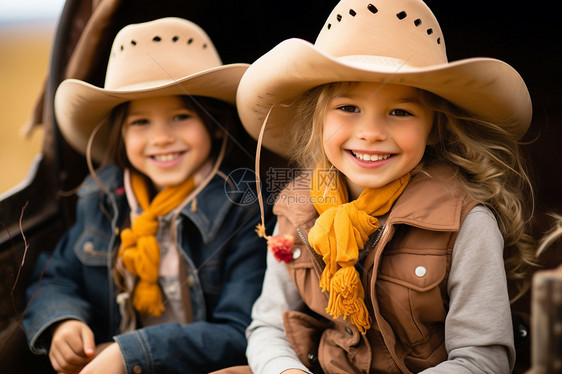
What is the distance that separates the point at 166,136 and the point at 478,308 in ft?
A: 3.35

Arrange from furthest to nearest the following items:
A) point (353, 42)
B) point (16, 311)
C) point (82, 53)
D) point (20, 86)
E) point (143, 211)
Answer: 1. point (20, 86)
2. point (82, 53)
3. point (143, 211)
4. point (16, 311)
5. point (353, 42)

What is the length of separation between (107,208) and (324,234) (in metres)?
0.94

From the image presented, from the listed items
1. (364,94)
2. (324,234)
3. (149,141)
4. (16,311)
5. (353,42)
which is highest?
(353,42)

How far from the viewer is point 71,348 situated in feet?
5.06

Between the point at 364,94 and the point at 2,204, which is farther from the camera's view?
the point at 2,204

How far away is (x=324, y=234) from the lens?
1.21 m

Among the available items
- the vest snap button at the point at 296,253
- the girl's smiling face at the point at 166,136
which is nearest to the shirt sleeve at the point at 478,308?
the vest snap button at the point at 296,253

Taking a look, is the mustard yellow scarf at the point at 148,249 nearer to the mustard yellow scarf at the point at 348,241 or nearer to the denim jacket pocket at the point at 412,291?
the mustard yellow scarf at the point at 348,241

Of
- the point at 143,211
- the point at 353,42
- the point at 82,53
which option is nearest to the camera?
the point at 353,42

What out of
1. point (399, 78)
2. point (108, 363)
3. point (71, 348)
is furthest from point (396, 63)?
point (71, 348)

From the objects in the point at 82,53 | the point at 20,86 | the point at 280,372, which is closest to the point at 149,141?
the point at 82,53

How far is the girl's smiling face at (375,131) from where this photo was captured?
→ 3.95ft

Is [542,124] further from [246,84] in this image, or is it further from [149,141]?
[149,141]

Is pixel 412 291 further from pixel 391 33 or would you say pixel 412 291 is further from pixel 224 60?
pixel 224 60
